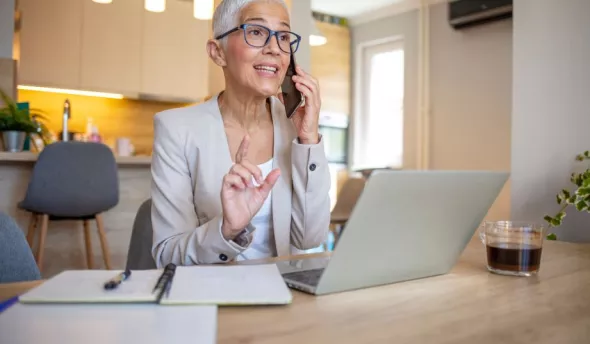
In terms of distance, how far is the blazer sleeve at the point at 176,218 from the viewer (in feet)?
3.26

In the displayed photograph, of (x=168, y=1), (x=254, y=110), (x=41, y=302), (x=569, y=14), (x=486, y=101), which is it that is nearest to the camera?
(x=41, y=302)

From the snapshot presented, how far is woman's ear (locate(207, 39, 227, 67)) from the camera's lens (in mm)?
1267

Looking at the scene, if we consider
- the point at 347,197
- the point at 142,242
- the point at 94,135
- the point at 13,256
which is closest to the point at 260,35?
the point at 142,242

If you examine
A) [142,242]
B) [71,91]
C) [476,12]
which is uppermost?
[476,12]

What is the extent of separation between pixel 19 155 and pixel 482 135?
3.60 meters

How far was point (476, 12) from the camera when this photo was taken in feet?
14.8

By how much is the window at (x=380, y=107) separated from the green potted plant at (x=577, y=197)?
3.75 metres

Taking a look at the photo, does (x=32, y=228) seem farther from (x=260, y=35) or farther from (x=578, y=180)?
(x=578, y=180)

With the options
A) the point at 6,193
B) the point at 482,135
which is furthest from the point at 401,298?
the point at 482,135

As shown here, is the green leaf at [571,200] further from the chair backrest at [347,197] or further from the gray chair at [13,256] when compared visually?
the chair backrest at [347,197]

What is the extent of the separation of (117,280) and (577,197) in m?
1.33

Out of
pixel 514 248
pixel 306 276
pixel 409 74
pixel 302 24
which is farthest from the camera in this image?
pixel 409 74

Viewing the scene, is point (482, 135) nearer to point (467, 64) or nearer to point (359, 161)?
point (467, 64)

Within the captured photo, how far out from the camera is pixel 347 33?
588 cm
